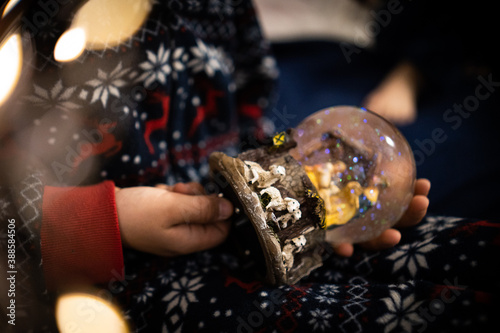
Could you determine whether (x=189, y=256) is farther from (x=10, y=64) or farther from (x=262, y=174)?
(x=10, y=64)

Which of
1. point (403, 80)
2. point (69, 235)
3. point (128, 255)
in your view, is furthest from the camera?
point (403, 80)

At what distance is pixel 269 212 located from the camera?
0.46 m

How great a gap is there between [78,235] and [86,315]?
5.3 inches

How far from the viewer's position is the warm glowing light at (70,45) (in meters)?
0.48

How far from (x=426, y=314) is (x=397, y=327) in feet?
0.15

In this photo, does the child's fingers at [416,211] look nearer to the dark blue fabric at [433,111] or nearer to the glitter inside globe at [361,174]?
the glitter inside globe at [361,174]

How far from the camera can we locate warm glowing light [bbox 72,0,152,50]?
1.65 feet

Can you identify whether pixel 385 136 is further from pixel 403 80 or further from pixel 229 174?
pixel 403 80

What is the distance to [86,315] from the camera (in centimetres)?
53

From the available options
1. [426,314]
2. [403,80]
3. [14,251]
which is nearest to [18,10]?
[14,251]

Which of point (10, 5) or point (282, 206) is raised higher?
point (10, 5)

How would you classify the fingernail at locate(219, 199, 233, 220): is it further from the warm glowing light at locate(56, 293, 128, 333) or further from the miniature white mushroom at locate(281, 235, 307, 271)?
the warm glowing light at locate(56, 293, 128, 333)

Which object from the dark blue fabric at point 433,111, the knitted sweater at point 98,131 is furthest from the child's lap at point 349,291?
the dark blue fabric at point 433,111

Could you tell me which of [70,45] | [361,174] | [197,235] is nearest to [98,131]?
[70,45]
